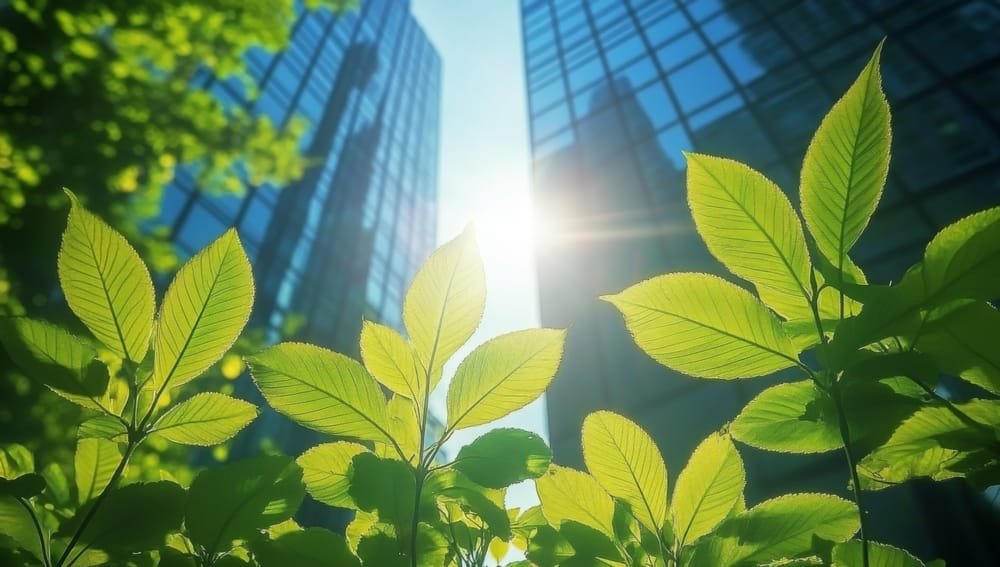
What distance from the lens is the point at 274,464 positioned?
70cm

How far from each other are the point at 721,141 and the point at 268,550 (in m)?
8.34

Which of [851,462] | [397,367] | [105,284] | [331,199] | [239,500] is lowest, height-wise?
[851,462]

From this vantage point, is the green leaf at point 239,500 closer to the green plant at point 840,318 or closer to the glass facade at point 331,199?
the green plant at point 840,318

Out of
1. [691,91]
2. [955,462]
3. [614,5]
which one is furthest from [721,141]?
[955,462]

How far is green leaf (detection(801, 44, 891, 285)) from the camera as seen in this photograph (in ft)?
1.71

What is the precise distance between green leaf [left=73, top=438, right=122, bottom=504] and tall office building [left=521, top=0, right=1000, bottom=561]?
5.05m

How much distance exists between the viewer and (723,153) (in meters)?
7.66

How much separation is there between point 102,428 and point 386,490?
0.37 meters

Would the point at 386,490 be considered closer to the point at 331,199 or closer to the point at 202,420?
the point at 202,420

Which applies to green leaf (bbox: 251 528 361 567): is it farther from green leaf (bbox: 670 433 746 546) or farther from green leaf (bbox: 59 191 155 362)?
green leaf (bbox: 670 433 746 546)

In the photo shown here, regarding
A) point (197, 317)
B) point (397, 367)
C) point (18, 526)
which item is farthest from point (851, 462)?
point (18, 526)

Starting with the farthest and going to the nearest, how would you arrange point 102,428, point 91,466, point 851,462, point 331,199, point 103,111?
point 331,199
point 103,111
point 91,466
point 102,428
point 851,462

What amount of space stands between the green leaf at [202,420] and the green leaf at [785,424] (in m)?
0.62

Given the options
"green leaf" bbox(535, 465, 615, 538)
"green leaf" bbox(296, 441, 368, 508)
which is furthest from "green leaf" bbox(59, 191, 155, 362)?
"green leaf" bbox(535, 465, 615, 538)
